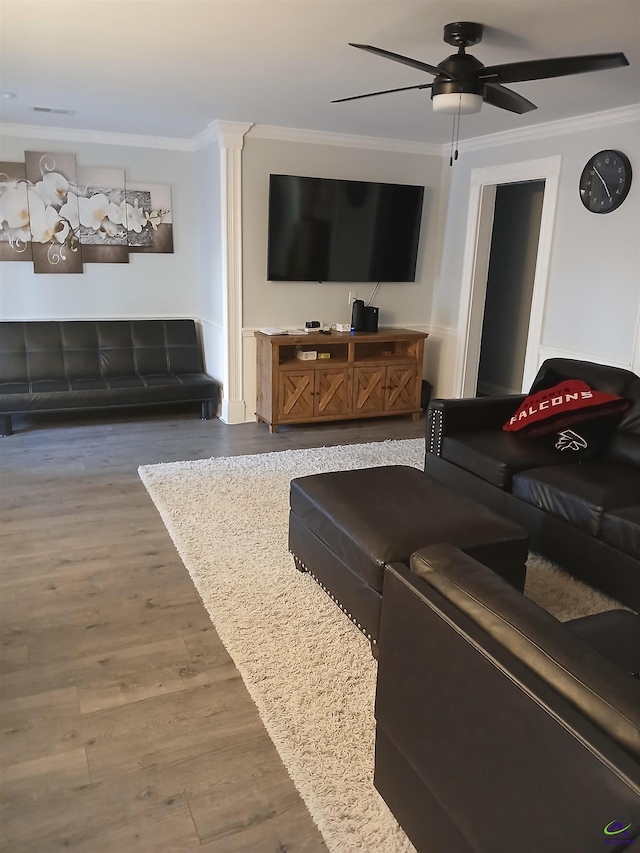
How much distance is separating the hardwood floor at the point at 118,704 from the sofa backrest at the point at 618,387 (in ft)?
7.34

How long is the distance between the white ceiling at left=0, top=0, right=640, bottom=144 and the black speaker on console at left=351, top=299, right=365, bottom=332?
4.70ft

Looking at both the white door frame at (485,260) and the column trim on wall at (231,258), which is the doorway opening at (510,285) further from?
the column trim on wall at (231,258)

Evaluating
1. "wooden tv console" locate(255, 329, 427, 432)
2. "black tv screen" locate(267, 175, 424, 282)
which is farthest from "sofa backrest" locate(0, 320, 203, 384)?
"black tv screen" locate(267, 175, 424, 282)

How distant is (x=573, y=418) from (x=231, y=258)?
9.97ft

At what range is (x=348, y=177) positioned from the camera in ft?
17.9

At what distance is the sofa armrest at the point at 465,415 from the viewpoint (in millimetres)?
3676

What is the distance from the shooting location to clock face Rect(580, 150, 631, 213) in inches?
161

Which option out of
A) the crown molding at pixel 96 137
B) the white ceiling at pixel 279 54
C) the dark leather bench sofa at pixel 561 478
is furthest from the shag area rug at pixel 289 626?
the crown molding at pixel 96 137

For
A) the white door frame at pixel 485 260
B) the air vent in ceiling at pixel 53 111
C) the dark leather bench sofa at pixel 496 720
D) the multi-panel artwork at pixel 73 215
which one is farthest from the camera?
the multi-panel artwork at pixel 73 215

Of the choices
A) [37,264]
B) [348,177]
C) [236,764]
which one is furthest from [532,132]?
[236,764]

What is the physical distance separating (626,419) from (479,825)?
8.59 ft

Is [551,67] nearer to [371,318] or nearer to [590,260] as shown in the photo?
→ [590,260]

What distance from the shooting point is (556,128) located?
4.52 m

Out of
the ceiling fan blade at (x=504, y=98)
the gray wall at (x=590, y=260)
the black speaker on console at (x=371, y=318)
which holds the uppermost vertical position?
the ceiling fan blade at (x=504, y=98)
